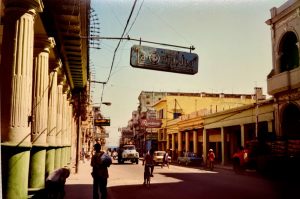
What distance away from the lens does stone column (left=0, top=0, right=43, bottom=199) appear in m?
7.66

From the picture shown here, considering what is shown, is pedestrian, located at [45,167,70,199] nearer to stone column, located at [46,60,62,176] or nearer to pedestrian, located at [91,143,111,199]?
pedestrian, located at [91,143,111,199]

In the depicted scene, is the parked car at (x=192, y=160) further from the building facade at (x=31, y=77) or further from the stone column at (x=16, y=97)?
the stone column at (x=16, y=97)

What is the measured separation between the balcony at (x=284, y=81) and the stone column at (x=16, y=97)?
1969 centimetres

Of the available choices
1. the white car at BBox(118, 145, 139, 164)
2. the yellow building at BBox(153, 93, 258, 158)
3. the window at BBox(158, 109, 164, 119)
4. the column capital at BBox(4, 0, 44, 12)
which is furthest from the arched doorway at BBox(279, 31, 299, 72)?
the window at BBox(158, 109, 164, 119)

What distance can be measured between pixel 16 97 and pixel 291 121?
70.8 ft

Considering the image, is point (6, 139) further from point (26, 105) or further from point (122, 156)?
point (122, 156)

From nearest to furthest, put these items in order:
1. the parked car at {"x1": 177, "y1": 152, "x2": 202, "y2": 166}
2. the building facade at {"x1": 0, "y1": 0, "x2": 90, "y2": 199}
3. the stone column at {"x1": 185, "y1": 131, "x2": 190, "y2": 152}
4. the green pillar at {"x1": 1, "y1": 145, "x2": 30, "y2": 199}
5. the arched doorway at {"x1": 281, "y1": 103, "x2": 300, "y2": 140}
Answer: the green pillar at {"x1": 1, "y1": 145, "x2": 30, "y2": 199} → the building facade at {"x1": 0, "y1": 0, "x2": 90, "y2": 199} → the arched doorway at {"x1": 281, "y1": 103, "x2": 300, "y2": 140} → the parked car at {"x1": 177, "y1": 152, "x2": 202, "y2": 166} → the stone column at {"x1": 185, "y1": 131, "x2": 190, "y2": 152}

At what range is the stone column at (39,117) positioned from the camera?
34.4 ft

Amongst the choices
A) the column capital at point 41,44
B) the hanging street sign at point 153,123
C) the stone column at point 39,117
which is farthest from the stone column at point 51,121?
the hanging street sign at point 153,123

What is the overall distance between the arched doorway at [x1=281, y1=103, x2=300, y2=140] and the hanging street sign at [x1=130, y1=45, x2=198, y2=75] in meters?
14.8

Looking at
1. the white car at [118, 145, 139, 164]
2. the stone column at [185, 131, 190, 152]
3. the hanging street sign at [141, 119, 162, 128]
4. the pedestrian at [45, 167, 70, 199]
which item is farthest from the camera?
the hanging street sign at [141, 119, 162, 128]

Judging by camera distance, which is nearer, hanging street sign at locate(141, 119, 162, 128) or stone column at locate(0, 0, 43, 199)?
stone column at locate(0, 0, 43, 199)

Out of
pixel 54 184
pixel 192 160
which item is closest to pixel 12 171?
pixel 54 184

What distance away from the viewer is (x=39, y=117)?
11039 millimetres
